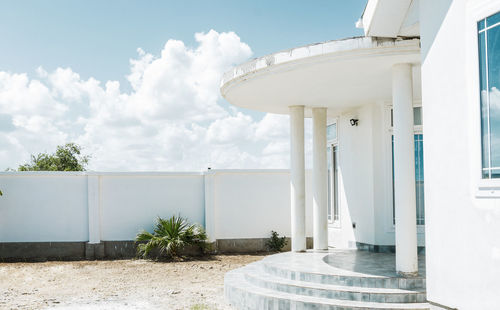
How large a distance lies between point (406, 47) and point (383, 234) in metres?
4.48

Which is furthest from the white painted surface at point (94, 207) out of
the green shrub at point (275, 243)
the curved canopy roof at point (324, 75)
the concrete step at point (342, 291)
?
the concrete step at point (342, 291)

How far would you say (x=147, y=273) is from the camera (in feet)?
37.2

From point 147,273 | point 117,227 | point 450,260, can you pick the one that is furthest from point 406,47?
point 117,227

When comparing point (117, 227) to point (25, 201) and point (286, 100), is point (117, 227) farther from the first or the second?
point (286, 100)

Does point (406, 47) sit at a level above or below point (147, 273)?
above

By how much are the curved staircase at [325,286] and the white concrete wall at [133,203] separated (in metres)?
5.47

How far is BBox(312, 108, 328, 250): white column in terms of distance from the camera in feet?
34.3

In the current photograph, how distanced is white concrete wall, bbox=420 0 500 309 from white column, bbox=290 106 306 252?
473 cm

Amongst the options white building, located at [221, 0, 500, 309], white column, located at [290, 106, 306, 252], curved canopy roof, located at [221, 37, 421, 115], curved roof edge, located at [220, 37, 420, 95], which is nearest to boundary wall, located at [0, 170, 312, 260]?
white building, located at [221, 0, 500, 309]

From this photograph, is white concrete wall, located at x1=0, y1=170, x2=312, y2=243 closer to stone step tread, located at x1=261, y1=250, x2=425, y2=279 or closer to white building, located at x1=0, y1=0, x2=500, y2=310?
white building, located at x1=0, y1=0, x2=500, y2=310

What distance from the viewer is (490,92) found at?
448 centimetres

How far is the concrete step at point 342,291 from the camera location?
6.49m

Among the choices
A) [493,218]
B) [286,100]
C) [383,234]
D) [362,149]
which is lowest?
[383,234]

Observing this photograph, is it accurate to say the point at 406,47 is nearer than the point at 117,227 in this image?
Yes
